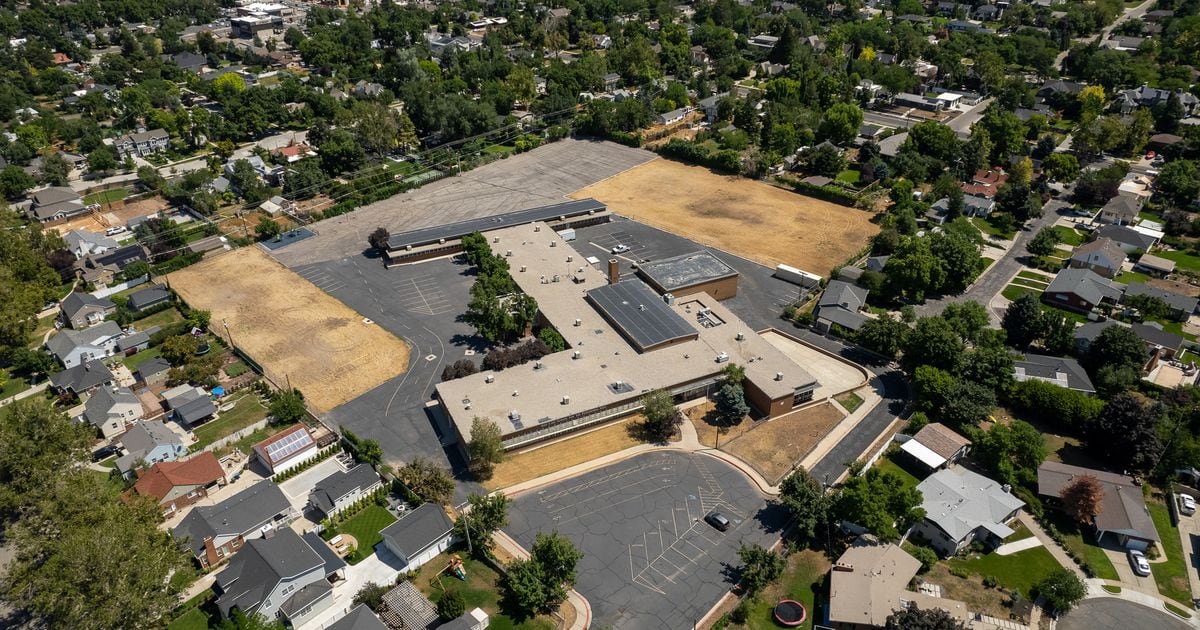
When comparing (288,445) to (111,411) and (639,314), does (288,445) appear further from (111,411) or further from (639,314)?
(639,314)

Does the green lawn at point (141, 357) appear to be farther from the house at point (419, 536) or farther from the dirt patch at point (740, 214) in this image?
the dirt patch at point (740, 214)

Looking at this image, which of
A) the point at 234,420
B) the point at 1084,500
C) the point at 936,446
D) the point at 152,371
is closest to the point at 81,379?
the point at 152,371

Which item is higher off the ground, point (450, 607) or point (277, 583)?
point (277, 583)

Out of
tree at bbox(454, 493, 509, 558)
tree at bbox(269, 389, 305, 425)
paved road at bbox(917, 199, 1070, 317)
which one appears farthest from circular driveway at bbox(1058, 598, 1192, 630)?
tree at bbox(269, 389, 305, 425)

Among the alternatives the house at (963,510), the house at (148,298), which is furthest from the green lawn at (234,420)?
the house at (963,510)

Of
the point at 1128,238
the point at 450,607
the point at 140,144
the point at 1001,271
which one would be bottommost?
the point at 140,144

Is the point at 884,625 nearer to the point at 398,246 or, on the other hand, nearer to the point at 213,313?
the point at 398,246
